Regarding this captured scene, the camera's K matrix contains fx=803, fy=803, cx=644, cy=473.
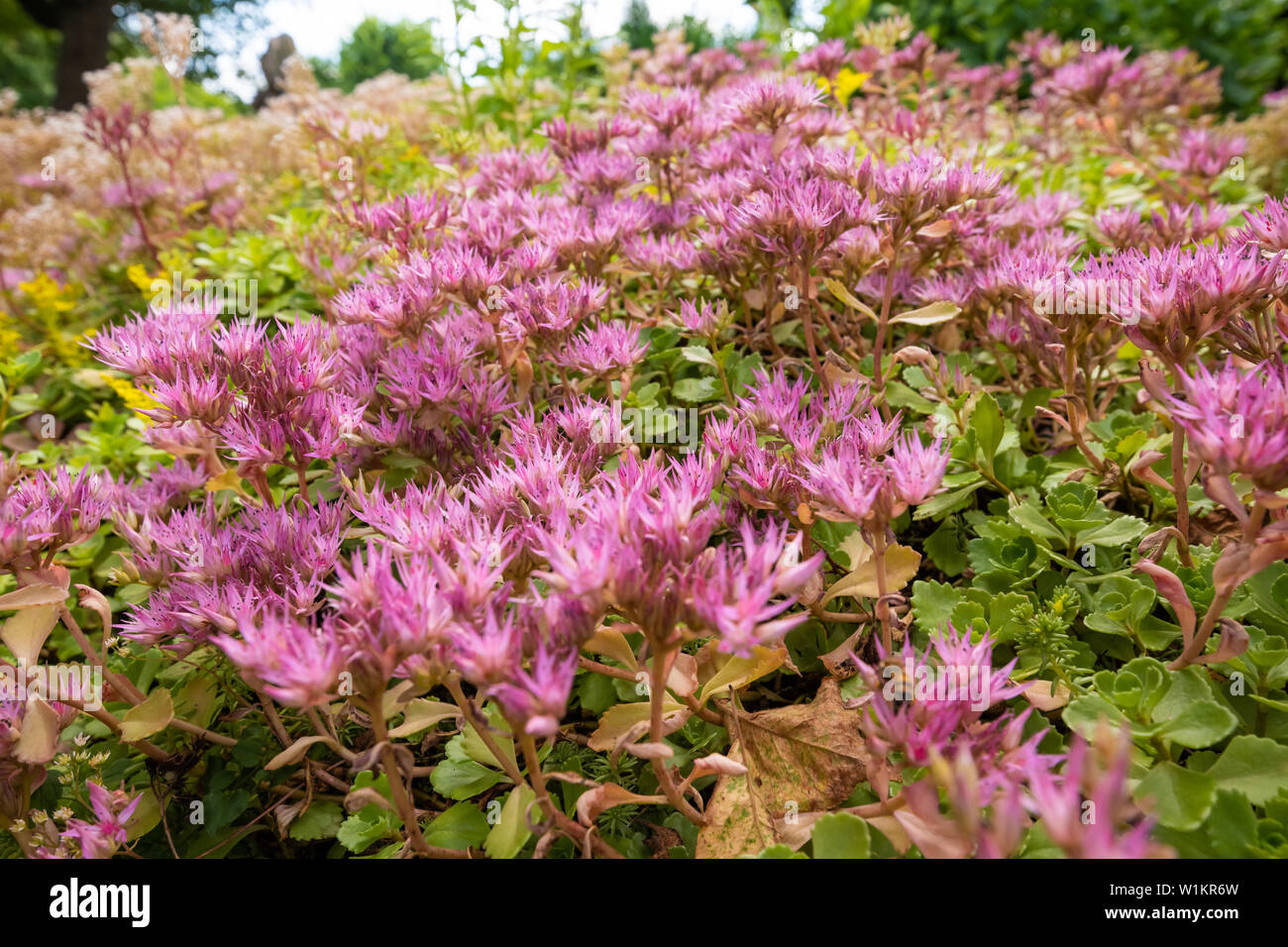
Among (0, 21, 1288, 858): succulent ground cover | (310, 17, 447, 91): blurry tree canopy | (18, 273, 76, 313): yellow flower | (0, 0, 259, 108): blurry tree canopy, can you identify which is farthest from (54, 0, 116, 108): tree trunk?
(0, 21, 1288, 858): succulent ground cover

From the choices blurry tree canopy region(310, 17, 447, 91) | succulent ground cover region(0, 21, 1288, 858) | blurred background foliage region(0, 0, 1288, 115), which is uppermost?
blurry tree canopy region(310, 17, 447, 91)

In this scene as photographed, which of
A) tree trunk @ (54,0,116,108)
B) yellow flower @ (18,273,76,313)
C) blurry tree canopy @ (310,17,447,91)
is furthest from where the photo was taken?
blurry tree canopy @ (310,17,447,91)

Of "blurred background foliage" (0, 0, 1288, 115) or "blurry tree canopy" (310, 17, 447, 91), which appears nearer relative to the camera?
"blurred background foliage" (0, 0, 1288, 115)

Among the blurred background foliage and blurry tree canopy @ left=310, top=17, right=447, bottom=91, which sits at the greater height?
blurry tree canopy @ left=310, top=17, right=447, bottom=91

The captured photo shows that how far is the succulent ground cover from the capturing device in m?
0.99

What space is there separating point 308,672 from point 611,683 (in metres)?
0.69

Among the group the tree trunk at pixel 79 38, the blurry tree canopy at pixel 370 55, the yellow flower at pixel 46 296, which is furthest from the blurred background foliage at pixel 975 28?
the blurry tree canopy at pixel 370 55

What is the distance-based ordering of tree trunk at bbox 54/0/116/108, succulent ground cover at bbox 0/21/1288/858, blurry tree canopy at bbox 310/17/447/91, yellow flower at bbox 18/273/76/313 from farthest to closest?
blurry tree canopy at bbox 310/17/447/91, tree trunk at bbox 54/0/116/108, yellow flower at bbox 18/273/76/313, succulent ground cover at bbox 0/21/1288/858

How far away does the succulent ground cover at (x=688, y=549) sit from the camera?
3.23ft

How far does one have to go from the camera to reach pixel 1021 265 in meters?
1.69

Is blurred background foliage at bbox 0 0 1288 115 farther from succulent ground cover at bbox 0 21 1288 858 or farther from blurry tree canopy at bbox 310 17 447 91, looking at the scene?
blurry tree canopy at bbox 310 17 447 91

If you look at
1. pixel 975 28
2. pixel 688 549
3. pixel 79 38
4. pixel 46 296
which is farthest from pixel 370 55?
pixel 688 549
